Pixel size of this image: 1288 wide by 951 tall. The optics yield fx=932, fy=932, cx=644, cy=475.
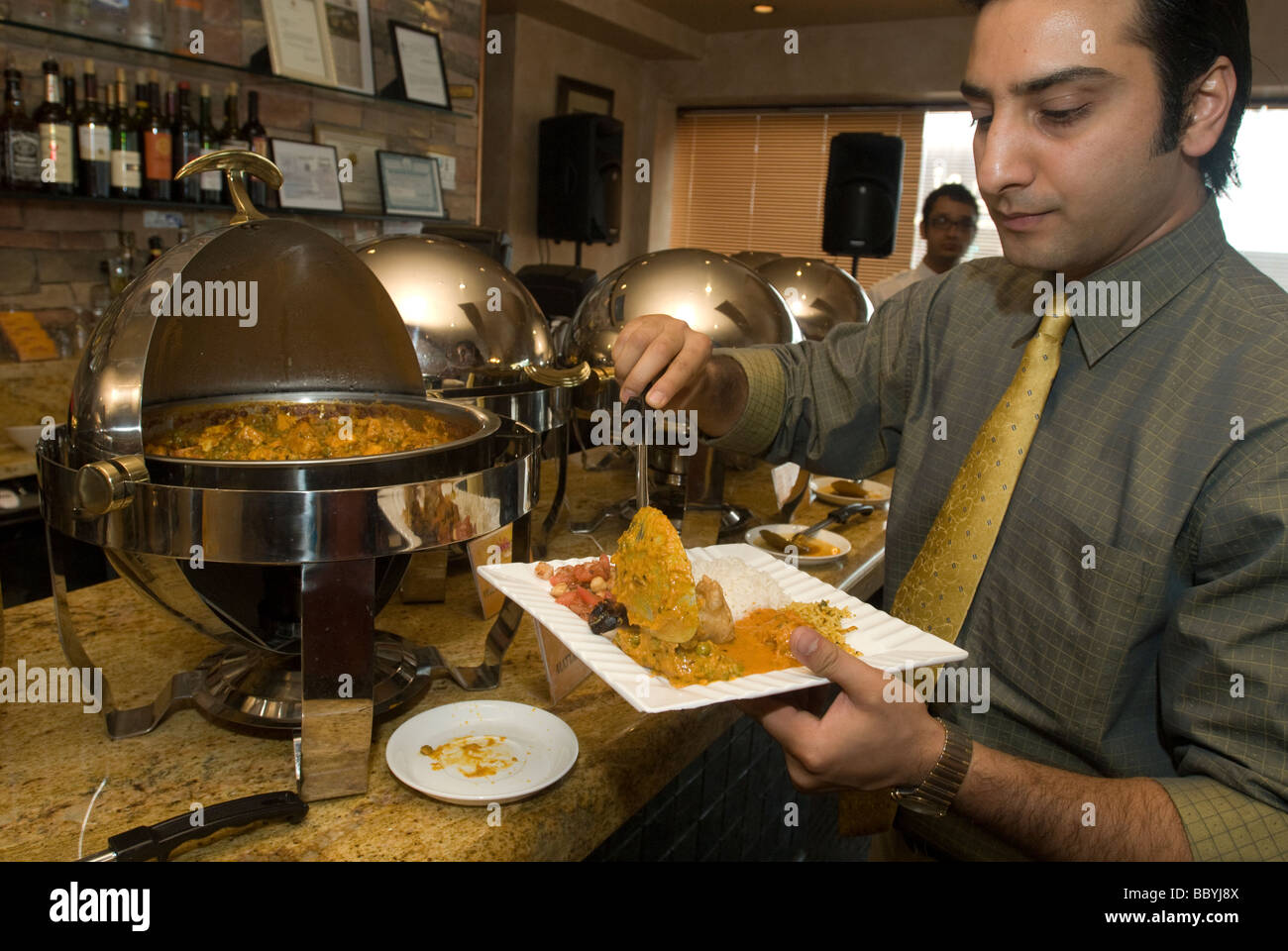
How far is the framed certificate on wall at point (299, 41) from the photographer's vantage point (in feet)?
13.3

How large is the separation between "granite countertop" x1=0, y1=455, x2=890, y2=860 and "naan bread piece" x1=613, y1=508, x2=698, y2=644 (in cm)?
25

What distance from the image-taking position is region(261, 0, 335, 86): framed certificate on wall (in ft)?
13.3

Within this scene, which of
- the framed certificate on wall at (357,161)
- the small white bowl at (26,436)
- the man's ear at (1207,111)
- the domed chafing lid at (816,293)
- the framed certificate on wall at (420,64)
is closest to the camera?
the man's ear at (1207,111)

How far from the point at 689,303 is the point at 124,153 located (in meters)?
2.63

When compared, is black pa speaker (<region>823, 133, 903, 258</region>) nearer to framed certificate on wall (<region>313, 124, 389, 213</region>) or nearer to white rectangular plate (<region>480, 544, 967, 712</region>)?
framed certificate on wall (<region>313, 124, 389, 213</region>)

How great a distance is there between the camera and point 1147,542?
127 centimetres

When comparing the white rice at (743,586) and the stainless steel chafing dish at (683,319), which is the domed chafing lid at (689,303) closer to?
the stainless steel chafing dish at (683,319)

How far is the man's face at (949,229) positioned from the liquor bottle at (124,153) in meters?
4.59

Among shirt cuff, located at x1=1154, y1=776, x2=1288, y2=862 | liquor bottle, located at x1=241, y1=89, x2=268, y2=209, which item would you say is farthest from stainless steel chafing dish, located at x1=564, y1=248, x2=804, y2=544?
liquor bottle, located at x1=241, y1=89, x2=268, y2=209

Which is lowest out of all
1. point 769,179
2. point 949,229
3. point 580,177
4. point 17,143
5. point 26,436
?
point 26,436

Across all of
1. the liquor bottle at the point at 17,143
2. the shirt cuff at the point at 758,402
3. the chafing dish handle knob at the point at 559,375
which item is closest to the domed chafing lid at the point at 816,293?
the shirt cuff at the point at 758,402

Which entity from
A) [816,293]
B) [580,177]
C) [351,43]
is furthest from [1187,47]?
[580,177]

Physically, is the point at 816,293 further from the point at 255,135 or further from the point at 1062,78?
the point at 255,135
